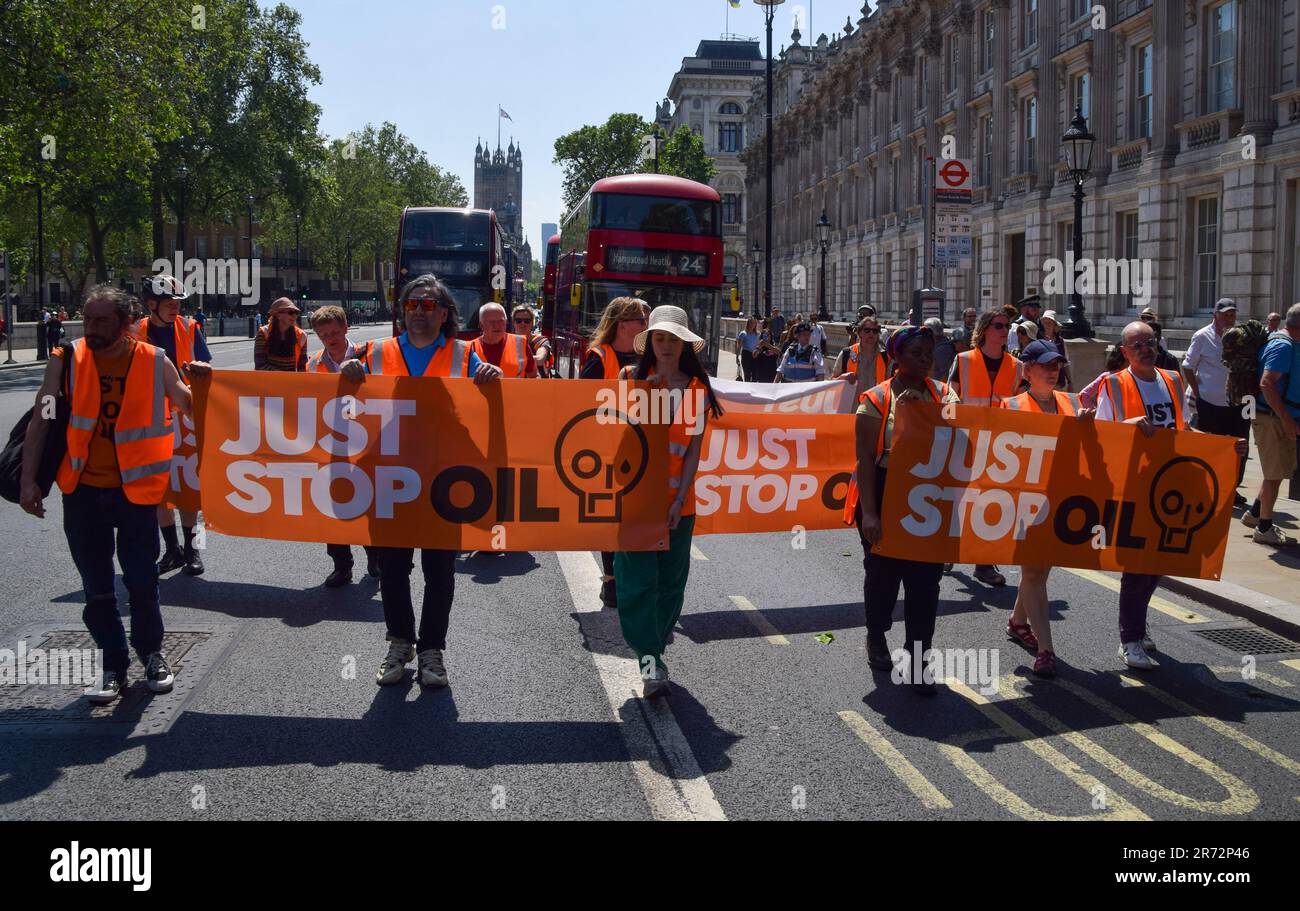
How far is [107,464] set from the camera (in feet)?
18.6

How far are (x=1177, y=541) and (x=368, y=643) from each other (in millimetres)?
4609

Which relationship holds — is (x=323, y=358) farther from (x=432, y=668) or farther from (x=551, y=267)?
(x=551, y=267)

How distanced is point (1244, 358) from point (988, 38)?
3162cm

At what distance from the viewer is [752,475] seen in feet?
27.9

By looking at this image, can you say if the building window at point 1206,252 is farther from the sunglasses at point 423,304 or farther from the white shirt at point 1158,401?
the sunglasses at point 423,304

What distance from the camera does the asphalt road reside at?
4586 millimetres

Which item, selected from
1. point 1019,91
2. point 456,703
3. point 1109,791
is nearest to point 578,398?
point 456,703

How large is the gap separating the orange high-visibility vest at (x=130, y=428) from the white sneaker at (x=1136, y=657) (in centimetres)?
512

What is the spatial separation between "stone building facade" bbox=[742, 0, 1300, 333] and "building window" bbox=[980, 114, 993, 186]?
0.10 meters

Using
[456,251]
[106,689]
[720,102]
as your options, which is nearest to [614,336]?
[106,689]

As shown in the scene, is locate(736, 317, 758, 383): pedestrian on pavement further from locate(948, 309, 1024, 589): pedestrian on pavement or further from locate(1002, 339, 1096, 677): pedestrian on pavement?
locate(1002, 339, 1096, 677): pedestrian on pavement

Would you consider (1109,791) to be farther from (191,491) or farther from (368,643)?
(191,491)

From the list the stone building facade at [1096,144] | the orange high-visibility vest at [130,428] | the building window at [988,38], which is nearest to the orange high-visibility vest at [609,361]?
the orange high-visibility vest at [130,428]

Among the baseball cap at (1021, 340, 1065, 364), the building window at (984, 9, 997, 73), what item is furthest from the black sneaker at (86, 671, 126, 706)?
the building window at (984, 9, 997, 73)
